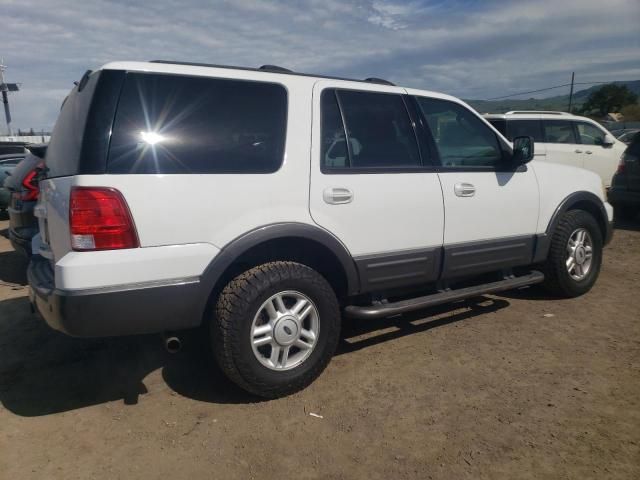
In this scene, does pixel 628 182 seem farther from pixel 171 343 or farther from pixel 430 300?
pixel 171 343

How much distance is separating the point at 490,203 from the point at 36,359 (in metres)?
3.67

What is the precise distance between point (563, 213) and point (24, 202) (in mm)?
5158

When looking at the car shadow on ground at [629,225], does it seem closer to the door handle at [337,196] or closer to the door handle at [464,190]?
the door handle at [464,190]

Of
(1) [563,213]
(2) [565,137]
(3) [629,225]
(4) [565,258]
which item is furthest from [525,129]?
(4) [565,258]

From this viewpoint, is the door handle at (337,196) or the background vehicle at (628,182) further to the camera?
the background vehicle at (628,182)

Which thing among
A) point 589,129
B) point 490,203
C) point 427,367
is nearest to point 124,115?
point 427,367

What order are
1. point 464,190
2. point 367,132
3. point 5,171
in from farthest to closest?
point 5,171
point 464,190
point 367,132

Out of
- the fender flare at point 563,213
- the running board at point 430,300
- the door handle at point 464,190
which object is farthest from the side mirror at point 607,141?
the door handle at point 464,190

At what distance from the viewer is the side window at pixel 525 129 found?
29.1 feet

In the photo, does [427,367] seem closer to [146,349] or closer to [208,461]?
[208,461]

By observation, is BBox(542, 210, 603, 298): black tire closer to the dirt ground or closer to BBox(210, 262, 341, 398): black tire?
the dirt ground

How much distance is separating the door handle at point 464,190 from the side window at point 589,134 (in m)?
7.48

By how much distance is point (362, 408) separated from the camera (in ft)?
9.53

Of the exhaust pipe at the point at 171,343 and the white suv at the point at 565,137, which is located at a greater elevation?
the white suv at the point at 565,137
